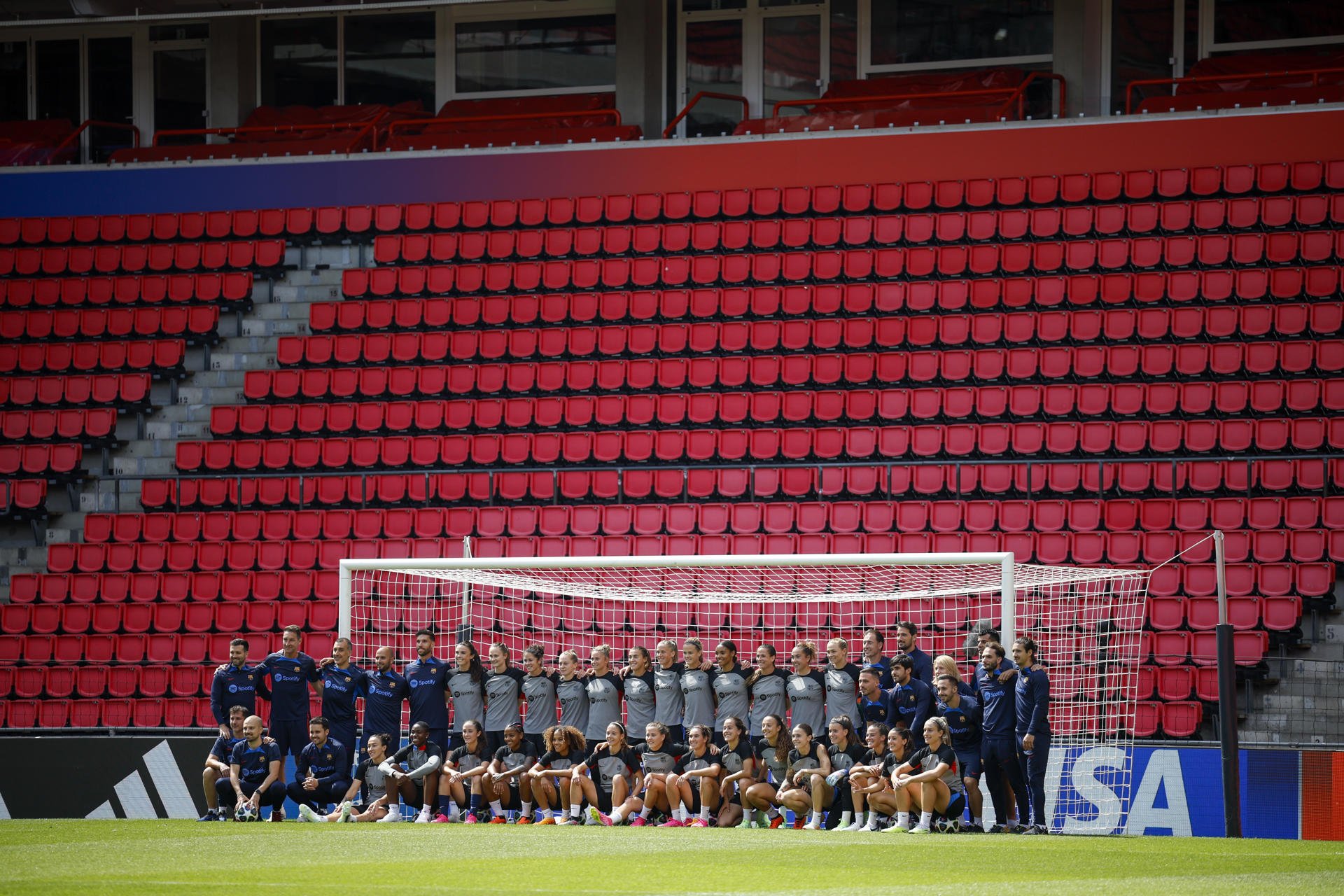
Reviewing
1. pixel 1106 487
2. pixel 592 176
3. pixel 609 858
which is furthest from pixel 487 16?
pixel 609 858

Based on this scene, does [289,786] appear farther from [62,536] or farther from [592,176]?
[592,176]

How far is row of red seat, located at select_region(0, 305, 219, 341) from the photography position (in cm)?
1973

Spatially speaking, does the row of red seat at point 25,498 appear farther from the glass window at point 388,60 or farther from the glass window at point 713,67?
the glass window at point 713,67

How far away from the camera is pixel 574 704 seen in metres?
12.8

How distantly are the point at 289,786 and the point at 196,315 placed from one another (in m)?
8.75

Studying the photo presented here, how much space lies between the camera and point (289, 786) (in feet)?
41.5

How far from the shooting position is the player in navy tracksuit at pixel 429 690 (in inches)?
512

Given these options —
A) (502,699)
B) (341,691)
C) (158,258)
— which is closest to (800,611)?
(502,699)

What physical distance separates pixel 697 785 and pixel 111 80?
1621cm

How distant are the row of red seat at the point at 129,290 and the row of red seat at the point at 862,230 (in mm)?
1875

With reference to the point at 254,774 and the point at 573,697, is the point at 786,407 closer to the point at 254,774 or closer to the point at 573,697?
the point at 573,697

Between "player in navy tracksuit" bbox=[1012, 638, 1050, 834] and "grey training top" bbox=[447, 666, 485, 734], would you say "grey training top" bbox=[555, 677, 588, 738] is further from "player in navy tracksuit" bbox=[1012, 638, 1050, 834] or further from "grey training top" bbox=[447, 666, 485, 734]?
"player in navy tracksuit" bbox=[1012, 638, 1050, 834]

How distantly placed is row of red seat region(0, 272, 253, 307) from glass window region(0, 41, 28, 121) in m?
4.75

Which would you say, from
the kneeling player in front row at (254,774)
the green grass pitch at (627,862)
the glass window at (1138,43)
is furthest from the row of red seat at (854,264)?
the green grass pitch at (627,862)
